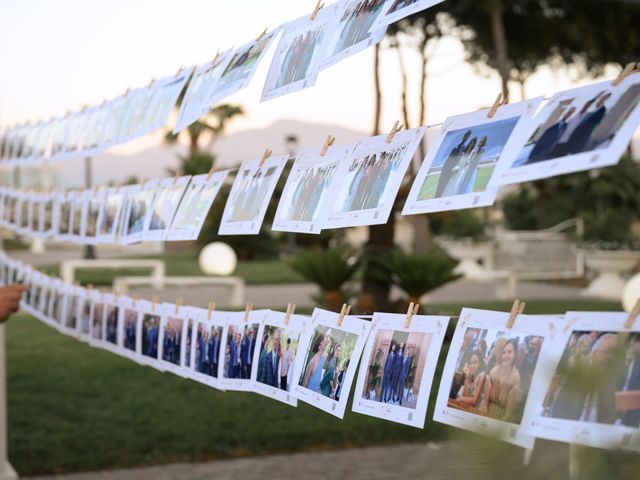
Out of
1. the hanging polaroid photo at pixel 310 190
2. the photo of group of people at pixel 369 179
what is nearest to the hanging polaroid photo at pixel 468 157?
the photo of group of people at pixel 369 179

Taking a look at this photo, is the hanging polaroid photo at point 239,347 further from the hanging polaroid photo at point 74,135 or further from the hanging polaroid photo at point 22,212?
the hanging polaroid photo at point 22,212

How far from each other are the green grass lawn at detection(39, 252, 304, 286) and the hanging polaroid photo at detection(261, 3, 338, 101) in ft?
38.1

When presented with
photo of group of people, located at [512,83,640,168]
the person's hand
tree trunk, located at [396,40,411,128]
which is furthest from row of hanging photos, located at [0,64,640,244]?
tree trunk, located at [396,40,411,128]

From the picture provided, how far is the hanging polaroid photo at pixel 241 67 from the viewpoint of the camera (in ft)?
9.78

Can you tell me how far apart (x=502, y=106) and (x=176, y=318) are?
1.62m

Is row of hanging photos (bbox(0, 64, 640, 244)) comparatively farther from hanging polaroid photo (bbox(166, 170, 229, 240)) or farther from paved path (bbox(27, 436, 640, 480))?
paved path (bbox(27, 436, 640, 480))

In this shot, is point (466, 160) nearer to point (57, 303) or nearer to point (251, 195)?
point (251, 195)

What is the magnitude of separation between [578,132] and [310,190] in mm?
936

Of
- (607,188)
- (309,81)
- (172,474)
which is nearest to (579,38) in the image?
(607,188)

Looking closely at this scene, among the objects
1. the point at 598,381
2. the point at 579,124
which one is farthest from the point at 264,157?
the point at 598,381

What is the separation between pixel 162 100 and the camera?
370cm

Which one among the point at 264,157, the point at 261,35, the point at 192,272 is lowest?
the point at 264,157

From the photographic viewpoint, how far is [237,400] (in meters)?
6.57

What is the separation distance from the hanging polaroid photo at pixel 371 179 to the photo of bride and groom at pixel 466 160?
0.37ft
